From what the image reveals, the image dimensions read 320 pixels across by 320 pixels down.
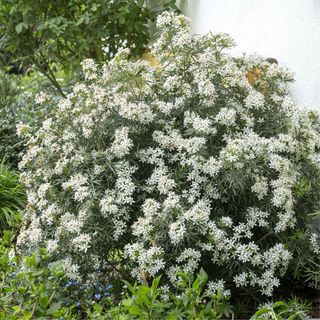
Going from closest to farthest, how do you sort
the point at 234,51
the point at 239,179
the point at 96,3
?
the point at 239,179 < the point at 234,51 < the point at 96,3

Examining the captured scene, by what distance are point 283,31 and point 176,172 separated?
1803mm

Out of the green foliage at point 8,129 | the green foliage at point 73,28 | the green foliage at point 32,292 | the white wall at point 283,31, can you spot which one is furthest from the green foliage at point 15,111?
the green foliage at point 32,292

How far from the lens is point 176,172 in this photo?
3.65m

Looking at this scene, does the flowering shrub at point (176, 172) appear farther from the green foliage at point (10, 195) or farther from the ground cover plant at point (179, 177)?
the green foliage at point (10, 195)

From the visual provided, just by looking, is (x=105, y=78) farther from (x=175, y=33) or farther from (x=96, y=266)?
(x=96, y=266)

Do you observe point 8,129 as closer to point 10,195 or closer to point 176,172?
point 10,195

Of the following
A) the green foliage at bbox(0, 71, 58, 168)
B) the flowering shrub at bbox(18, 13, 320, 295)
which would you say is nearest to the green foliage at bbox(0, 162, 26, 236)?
the green foliage at bbox(0, 71, 58, 168)

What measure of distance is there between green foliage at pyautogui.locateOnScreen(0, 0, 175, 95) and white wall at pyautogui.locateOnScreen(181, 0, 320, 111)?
567 millimetres

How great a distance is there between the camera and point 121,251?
3.75 meters

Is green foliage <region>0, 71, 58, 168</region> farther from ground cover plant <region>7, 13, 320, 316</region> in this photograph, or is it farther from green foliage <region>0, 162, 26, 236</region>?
ground cover plant <region>7, 13, 320, 316</region>

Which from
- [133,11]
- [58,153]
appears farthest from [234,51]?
[58,153]

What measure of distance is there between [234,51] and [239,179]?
218 centimetres

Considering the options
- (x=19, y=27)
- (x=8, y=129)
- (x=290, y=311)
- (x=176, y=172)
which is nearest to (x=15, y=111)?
(x=8, y=129)

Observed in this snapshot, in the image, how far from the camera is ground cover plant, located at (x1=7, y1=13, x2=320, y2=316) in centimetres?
345
